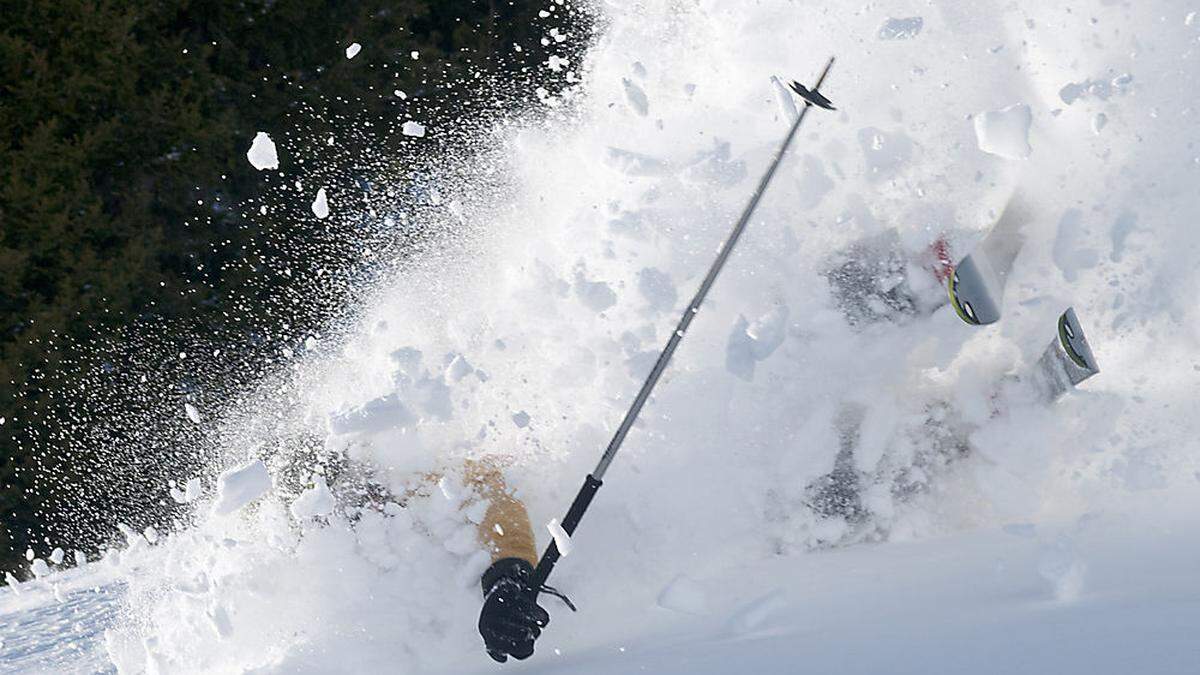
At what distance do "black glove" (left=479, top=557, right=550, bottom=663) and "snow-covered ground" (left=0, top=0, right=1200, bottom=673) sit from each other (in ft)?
0.25

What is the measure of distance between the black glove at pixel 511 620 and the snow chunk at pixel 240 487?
812 mm

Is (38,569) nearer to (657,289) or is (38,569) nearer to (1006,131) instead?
(657,289)

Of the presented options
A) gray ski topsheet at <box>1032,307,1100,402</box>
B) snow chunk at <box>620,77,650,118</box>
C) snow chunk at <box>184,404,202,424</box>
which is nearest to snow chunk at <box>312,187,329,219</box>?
snow chunk at <box>184,404,202,424</box>

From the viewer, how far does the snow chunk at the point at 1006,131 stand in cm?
296

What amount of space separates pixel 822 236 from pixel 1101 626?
1.85 m

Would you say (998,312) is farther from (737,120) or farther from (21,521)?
(21,521)

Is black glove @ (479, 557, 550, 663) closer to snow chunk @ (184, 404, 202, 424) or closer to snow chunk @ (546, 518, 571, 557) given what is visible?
snow chunk @ (546, 518, 571, 557)

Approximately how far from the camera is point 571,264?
Answer: 364 cm

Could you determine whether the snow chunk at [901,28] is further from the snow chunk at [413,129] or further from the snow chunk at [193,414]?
the snow chunk at [193,414]

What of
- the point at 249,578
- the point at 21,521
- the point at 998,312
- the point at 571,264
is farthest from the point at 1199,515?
the point at 21,521

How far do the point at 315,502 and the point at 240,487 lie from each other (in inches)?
8.7

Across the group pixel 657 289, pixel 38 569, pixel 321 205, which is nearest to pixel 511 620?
pixel 657 289

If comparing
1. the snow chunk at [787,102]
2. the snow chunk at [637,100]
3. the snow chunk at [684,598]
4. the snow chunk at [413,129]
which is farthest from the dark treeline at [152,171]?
the snow chunk at [684,598]

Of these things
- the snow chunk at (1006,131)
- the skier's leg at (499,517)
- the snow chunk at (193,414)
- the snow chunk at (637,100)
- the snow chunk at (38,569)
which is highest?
the snow chunk at (637,100)
